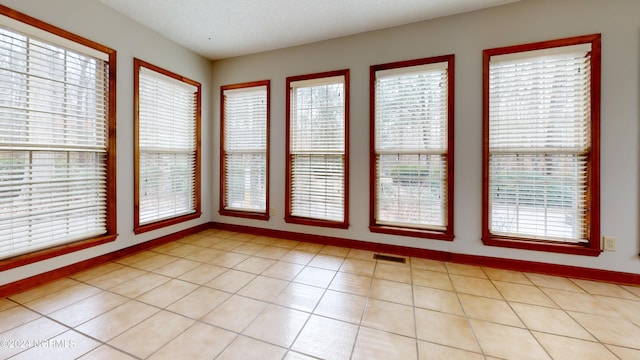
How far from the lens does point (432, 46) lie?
108 inches

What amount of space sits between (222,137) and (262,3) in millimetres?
2027

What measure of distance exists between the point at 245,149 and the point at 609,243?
422 centimetres

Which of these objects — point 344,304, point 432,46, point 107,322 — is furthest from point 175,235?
point 432,46

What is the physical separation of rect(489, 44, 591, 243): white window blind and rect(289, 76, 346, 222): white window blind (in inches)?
65.6

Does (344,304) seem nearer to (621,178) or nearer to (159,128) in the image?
(621,178)

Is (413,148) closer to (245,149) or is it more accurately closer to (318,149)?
(318,149)

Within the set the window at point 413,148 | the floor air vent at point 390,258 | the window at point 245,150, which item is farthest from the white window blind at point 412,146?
the window at point 245,150

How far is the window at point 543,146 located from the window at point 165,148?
12.4 ft

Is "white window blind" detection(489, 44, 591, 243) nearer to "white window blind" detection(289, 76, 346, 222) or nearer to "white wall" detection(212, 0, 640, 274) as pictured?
"white wall" detection(212, 0, 640, 274)

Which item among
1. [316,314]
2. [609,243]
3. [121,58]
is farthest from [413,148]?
[121,58]

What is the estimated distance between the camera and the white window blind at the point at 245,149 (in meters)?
3.68

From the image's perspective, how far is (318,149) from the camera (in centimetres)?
330

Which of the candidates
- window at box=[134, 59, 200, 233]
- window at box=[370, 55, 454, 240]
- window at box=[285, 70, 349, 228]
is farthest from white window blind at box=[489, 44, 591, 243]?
window at box=[134, 59, 200, 233]

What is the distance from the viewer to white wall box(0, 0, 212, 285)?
213 centimetres
